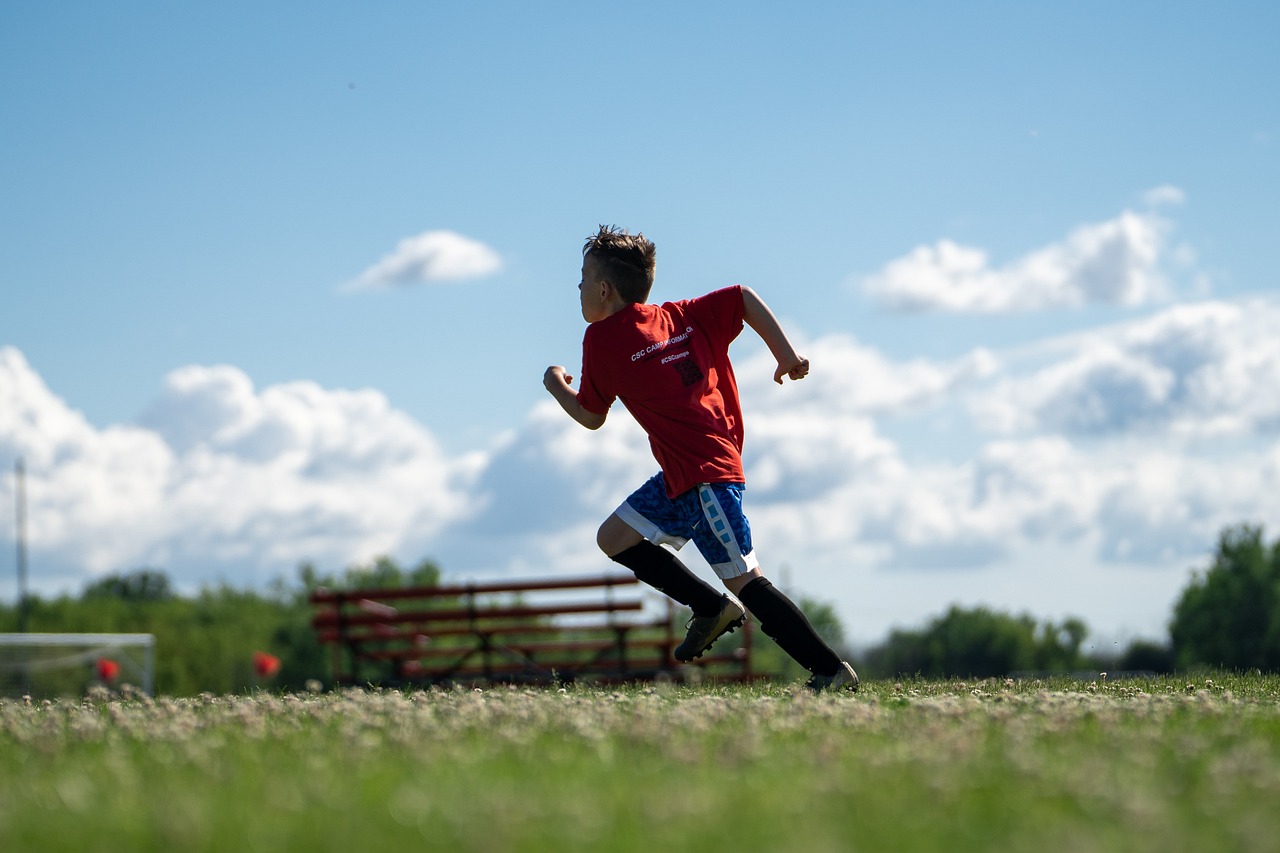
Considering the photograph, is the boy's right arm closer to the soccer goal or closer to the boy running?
the boy running

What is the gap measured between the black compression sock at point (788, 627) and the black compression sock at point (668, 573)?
1.23 feet

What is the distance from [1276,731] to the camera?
504 cm

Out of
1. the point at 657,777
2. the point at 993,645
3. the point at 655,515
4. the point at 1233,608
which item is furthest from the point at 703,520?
the point at 993,645

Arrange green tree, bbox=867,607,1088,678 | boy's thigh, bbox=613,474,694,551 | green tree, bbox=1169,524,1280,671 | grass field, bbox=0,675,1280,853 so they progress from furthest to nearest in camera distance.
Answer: green tree, bbox=867,607,1088,678 < green tree, bbox=1169,524,1280,671 < boy's thigh, bbox=613,474,694,551 < grass field, bbox=0,675,1280,853

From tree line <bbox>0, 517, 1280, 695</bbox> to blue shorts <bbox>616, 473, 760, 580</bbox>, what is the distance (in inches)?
1928

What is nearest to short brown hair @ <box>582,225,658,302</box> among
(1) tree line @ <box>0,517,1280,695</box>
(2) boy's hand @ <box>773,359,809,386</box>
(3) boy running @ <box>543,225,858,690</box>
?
(3) boy running @ <box>543,225,858,690</box>

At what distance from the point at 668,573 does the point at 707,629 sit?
0.40m

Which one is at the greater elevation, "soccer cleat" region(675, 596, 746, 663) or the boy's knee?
the boy's knee

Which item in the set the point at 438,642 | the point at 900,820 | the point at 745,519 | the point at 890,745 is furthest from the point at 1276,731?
the point at 438,642

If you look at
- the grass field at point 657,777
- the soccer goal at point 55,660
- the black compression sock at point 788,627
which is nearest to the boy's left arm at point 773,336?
the black compression sock at point 788,627

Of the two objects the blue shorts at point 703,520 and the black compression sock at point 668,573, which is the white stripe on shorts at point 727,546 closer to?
the blue shorts at point 703,520

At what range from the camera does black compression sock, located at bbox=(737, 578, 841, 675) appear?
7.44 m

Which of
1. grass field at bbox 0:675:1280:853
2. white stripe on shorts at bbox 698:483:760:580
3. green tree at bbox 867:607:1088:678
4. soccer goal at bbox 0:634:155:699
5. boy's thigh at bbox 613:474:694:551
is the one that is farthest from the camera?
green tree at bbox 867:607:1088:678

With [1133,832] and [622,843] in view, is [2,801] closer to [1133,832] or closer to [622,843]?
[622,843]
